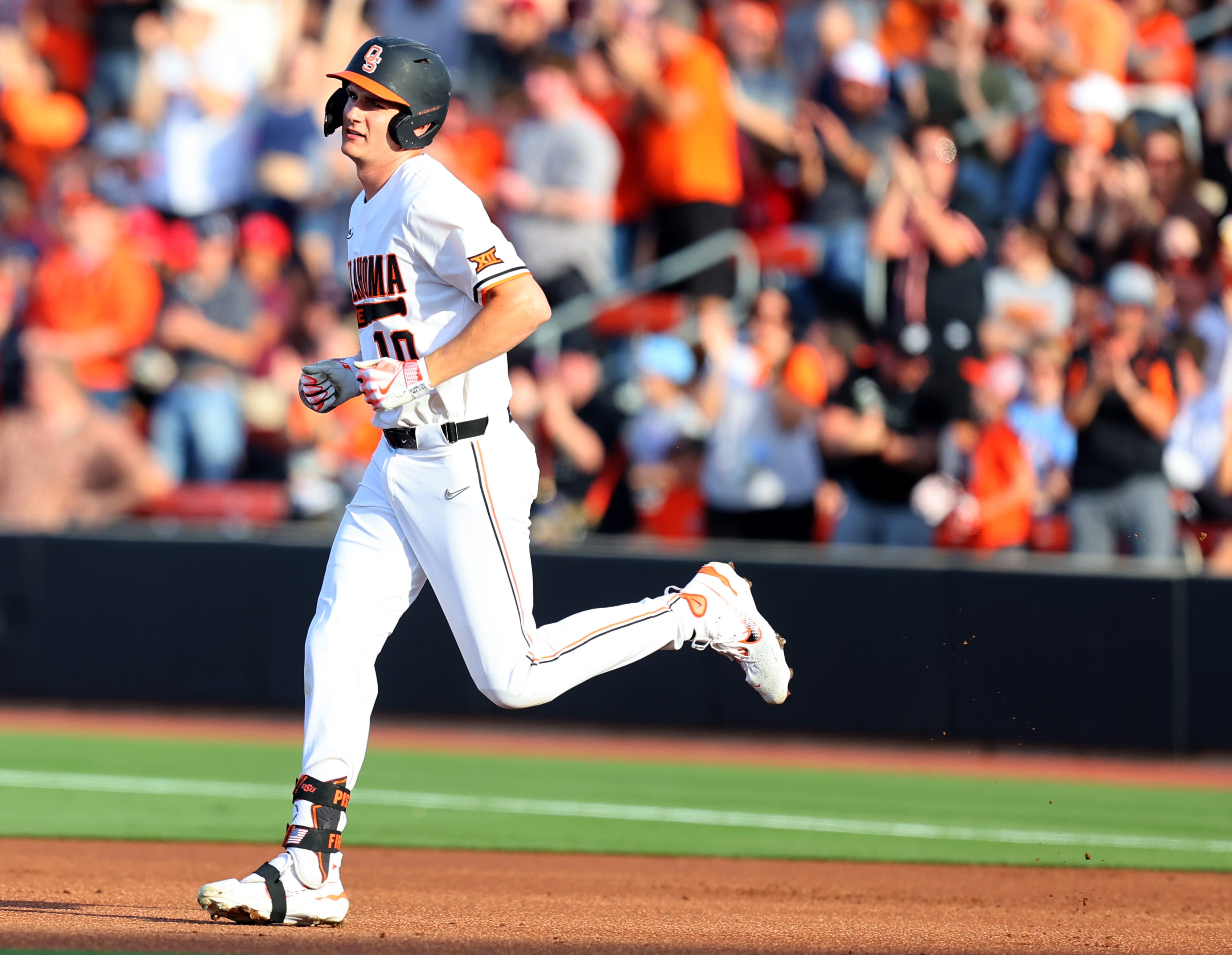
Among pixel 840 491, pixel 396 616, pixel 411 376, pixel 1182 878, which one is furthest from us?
pixel 840 491

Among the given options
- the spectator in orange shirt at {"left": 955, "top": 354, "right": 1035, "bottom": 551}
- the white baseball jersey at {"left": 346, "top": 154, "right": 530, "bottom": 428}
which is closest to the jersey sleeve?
the white baseball jersey at {"left": 346, "top": 154, "right": 530, "bottom": 428}

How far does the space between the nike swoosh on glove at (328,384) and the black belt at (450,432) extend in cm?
16

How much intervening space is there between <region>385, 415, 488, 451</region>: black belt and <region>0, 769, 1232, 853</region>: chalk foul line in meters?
3.46

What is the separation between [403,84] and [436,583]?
140cm

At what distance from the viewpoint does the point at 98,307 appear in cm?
1239

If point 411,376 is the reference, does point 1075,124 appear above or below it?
above

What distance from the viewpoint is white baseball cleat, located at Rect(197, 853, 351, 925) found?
15.5 feet

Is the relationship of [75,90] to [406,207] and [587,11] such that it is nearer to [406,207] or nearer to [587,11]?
[587,11]

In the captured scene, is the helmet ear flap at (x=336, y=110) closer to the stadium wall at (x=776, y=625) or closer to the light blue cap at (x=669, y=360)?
the stadium wall at (x=776, y=625)

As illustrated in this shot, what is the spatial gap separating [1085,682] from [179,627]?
5380mm

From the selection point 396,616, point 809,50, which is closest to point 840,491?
point 809,50

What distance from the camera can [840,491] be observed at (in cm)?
1063

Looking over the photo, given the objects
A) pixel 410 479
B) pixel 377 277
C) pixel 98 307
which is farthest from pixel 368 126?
pixel 98 307

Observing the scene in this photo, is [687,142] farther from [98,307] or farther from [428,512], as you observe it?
[428,512]
